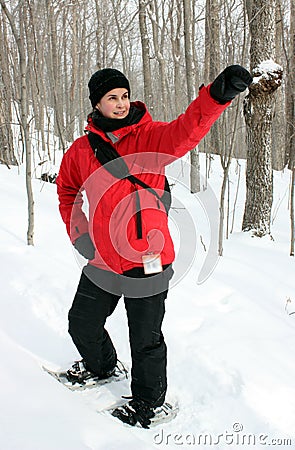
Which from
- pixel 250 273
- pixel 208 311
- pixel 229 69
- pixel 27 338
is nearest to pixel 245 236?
pixel 250 273

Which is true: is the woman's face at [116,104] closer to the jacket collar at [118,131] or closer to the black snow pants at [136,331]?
the jacket collar at [118,131]

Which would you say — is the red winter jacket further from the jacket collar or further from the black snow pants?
the black snow pants

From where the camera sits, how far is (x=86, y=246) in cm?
218

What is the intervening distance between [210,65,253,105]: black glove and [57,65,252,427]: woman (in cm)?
23

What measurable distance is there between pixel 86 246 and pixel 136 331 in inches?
20.8

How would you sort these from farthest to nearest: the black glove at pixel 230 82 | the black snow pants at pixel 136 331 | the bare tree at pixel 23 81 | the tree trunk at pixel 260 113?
the tree trunk at pixel 260 113, the bare tree at pixel 23 81, the black snow pants at pixel 136 331, the black glove at pixel 230 82

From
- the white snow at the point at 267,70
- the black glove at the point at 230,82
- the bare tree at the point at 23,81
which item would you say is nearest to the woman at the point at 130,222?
the black glove at the point at 230,82

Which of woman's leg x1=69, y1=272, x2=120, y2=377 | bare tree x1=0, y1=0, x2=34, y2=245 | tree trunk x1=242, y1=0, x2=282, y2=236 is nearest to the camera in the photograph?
woman's leg x1=69, y1=272, x2=120, y2=377

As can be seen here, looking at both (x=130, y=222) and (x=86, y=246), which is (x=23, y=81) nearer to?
(x=86, y=246)

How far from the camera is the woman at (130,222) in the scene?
1.91 m

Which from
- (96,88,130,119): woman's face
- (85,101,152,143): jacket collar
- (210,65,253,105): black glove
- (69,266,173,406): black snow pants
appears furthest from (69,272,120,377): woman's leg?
(210,65,253,105): black glove

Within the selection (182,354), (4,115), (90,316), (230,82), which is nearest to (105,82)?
(230,82)

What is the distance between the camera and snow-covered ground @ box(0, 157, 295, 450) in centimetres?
180

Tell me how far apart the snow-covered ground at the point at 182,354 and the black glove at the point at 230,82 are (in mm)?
1511
